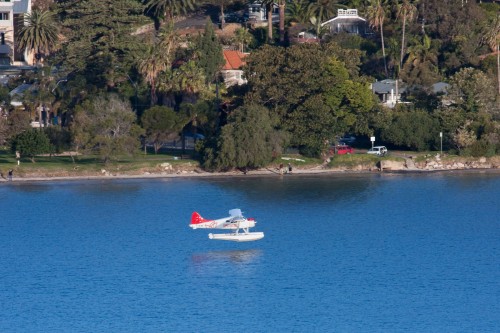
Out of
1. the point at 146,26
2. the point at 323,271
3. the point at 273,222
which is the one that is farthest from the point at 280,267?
the point at 146,26

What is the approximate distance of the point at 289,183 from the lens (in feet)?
369

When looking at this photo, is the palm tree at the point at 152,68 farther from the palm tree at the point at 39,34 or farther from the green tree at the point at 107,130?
the palm tree at the point at 39,34

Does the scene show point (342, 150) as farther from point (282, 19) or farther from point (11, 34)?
point (11, 34)

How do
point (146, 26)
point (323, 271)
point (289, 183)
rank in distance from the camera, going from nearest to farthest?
point (323, 271), point (289, 183), point (146, 26)

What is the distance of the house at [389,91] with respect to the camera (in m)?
136

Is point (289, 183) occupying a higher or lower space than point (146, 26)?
lower

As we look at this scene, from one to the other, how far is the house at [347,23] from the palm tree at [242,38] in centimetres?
984

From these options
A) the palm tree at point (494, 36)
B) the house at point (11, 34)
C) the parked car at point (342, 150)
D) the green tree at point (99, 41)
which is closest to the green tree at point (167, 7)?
the green tree at point (99, 41)

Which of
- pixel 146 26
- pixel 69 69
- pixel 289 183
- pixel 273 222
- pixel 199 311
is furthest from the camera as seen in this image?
pixel 146 26

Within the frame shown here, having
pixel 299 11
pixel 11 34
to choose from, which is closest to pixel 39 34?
pixel 11 34

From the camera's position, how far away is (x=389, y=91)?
450ft

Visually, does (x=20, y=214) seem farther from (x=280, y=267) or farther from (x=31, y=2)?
(x=31, y=2)

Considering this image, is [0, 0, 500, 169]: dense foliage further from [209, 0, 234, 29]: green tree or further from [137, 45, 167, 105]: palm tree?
[209, 0, 234, 29]: green tree

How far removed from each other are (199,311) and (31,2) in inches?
4055
